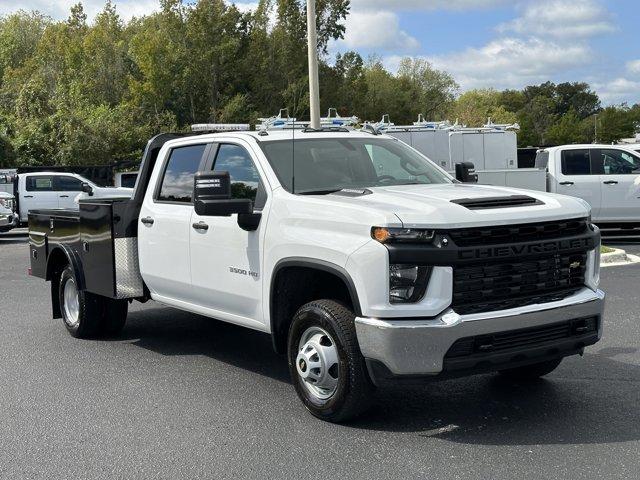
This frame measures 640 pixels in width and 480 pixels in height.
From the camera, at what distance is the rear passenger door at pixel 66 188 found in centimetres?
2561

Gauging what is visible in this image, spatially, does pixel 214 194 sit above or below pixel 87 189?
above

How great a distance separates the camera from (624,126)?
93562 millimetres

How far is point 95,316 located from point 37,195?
17929 millimetres

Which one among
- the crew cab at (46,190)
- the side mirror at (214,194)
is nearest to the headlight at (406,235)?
the side mirror at (214,194)

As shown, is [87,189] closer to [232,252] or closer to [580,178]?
[580,178]

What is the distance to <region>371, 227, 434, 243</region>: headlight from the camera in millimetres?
4949

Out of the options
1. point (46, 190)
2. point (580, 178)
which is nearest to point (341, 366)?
point (580, 178)

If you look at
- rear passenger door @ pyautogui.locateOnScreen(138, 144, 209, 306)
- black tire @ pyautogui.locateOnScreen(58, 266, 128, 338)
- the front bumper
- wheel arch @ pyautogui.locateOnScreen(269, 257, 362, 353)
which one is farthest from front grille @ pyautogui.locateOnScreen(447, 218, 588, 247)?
black tire @ pyautogui.locateOnScreen(58, 266, 128, 338)

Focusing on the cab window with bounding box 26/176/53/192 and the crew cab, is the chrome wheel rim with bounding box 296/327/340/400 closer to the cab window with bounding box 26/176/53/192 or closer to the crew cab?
the crew cab

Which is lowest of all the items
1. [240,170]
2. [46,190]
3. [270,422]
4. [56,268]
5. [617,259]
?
[617,259]

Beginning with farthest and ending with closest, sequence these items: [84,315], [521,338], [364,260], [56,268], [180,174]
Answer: [56,268] < [84,315] < [180,174] < [521,338] < [364,260]

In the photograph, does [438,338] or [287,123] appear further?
[287,123]

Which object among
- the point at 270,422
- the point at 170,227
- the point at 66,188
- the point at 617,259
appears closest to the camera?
the point at 270,422

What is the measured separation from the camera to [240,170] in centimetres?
654
